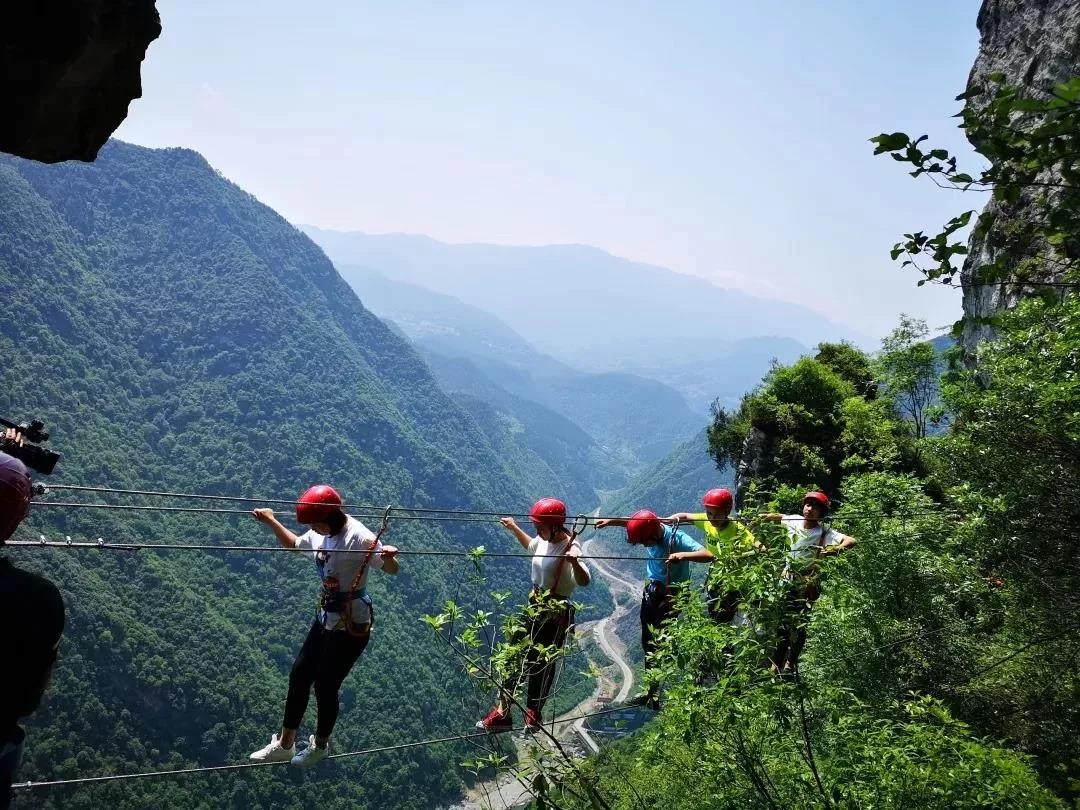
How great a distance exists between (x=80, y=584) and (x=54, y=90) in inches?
2671

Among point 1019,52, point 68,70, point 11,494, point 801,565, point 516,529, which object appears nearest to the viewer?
point 11,494

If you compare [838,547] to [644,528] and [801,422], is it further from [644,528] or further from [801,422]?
[801,422]

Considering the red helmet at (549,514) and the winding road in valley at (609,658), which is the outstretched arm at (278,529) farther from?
the winding road in valley at (609,658)

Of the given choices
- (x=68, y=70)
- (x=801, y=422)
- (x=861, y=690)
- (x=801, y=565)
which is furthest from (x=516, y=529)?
(x=801, y=422)

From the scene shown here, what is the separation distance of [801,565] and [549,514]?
2.42 metres

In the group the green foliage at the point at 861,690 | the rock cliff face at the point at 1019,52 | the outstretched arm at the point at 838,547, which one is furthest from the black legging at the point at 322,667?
the rock cliff face at the point at 1019,52

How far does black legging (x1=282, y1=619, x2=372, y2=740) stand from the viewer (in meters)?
5.80

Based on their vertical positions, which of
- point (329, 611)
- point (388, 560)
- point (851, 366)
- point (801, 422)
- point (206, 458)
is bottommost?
point (206, 458)

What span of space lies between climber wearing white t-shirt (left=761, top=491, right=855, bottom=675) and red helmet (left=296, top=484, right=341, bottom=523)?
338 cm

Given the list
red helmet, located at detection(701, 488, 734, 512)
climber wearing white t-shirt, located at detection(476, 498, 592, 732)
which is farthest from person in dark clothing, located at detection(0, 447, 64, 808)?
red helmet, located at detection(701, 488, 734, 512)

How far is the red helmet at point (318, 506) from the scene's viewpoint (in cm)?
546

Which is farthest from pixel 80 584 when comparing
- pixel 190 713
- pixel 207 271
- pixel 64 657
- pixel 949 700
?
pixel 207 271

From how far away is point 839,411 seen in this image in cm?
2691

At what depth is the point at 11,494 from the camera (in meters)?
3.12
